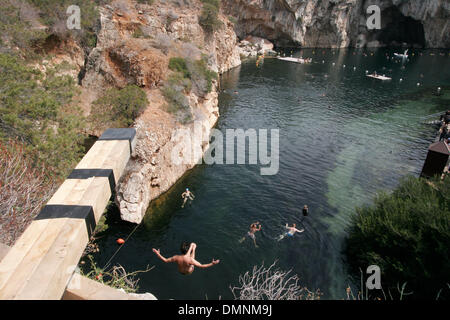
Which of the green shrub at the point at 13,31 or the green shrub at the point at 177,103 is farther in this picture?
the green shrub at the point at 177,103

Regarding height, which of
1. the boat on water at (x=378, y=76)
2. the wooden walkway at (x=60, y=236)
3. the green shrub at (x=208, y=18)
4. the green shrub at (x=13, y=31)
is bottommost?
the boat on water at (x=378, y=76)

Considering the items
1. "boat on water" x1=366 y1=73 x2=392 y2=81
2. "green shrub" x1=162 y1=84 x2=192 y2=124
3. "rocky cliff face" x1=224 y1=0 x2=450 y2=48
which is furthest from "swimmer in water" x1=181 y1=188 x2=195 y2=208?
"rocky cliff face" x1=224 y1=0 x2=450 y2=48

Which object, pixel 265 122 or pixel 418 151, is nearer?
pixel 418 151

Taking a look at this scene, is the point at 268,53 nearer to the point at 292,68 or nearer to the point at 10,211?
the point at 292,68

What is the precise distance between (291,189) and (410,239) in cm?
947

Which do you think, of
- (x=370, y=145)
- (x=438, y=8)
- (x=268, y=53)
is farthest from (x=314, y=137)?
(x=438, y=8)

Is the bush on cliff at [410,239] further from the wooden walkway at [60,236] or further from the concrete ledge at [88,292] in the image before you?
the wooden walkway at [60,236]

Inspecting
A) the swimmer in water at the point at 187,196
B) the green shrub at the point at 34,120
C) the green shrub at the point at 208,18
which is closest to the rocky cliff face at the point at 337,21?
the green shrub at the point at 208,18

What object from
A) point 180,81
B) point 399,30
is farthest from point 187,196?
point 399,30

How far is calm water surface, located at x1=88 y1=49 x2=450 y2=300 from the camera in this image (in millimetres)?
15648

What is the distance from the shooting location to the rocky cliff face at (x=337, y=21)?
77.6 meters

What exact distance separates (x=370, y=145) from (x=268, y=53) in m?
54.2

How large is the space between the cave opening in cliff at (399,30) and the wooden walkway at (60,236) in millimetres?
106478

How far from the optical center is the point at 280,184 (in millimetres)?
23047
